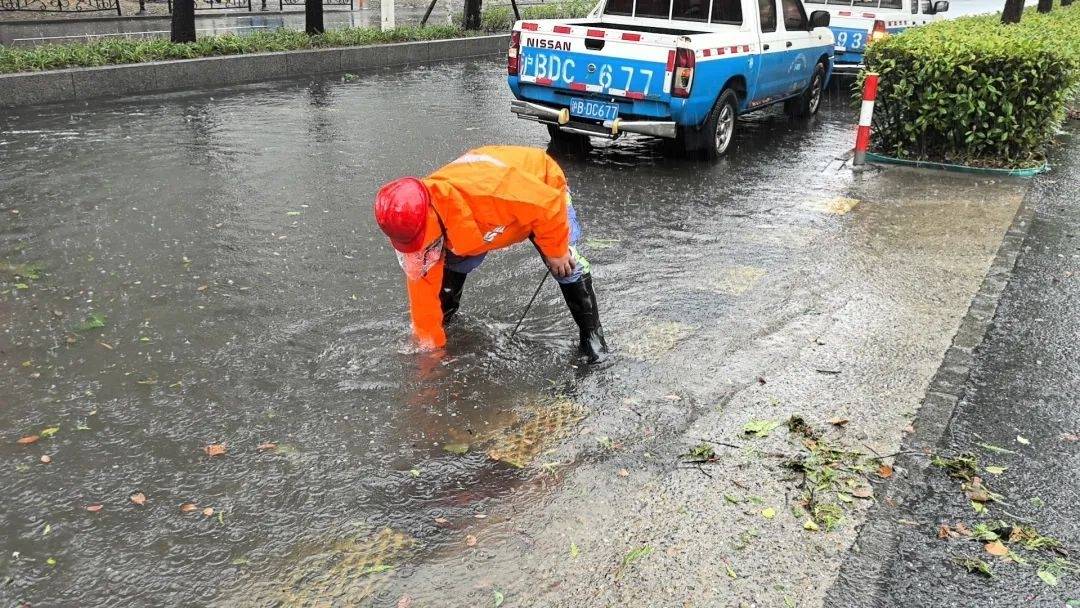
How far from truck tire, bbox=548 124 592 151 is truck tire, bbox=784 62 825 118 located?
3360 mm

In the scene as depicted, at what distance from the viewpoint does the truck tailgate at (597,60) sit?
8156 millimetres

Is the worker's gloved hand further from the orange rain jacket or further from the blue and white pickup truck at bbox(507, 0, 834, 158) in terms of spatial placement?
the blue and white pickup truck at bbox(507, 0, 834, 158)

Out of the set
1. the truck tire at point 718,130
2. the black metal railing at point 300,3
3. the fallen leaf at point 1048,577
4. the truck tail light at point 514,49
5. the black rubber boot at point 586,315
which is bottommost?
the fallen leaf at point 1048,577

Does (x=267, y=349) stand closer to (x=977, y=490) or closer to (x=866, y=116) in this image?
(x=977, y=490)

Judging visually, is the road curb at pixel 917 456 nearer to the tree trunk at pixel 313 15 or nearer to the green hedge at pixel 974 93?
the green hedge at pixel 974 93

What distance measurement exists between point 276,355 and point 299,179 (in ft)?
11.9

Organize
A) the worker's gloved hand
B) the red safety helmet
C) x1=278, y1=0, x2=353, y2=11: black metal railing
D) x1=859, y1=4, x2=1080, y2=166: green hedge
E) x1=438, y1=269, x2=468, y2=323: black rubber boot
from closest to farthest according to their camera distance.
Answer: the red safety helmet
the worker's gloved hand
x1=438, y1=269, x2=468, y2=323: black rubber boot
x1=859, y1=4, x2=1080, y2=166: green hedge
x1=278, y1=0, x2=353, y2=11: black metal railing

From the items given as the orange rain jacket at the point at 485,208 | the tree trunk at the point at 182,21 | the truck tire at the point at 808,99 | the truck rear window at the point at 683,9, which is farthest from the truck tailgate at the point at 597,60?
the tree trunk at the point at 182,21

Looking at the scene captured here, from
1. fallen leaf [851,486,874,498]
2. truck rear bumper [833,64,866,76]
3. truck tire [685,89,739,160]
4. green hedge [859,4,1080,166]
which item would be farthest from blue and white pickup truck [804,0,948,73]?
fallen leaf [851,486,874,498]

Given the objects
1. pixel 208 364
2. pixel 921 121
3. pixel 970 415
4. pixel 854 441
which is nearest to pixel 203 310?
pixel 208 364

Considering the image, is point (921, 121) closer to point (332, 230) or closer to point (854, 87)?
point (854, 87)

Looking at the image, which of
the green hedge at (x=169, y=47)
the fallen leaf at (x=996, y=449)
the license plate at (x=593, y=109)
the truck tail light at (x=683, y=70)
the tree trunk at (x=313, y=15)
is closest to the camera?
the fallen leaf at (x=996, y=449)

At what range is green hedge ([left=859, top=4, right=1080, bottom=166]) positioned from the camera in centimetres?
857

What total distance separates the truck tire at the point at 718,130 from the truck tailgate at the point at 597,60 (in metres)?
0.88
